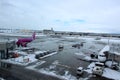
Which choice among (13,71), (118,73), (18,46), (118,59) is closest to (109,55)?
(118,59)

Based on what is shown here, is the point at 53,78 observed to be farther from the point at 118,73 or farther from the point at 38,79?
the point at 118,73

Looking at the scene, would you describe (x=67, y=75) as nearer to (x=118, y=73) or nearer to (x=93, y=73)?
(x=93, y=73)

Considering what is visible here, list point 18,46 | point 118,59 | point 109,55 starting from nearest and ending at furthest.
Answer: point 118,59 → point 109,55 → point 18,46

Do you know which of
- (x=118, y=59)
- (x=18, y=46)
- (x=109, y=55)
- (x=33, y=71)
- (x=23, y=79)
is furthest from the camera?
(x=18, y=46)

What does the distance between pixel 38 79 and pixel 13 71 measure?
19.3 feet

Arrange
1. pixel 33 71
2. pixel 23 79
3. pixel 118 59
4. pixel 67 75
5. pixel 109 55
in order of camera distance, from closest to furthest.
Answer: pixel 23 79, pixel 67 75, pixel 33 71, pixel 118 59, pixel 109 55

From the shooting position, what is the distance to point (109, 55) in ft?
98.5

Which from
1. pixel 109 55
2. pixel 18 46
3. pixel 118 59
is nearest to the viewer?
pixel 118 59

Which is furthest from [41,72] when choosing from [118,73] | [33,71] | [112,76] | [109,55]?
[109,55]

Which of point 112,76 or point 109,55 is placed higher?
point 109,55

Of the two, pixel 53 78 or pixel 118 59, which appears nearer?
pixel 53 78

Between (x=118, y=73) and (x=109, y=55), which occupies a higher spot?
(x=109, y=55)

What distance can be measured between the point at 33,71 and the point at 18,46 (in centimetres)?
3119

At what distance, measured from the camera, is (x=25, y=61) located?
28516 millimetres
